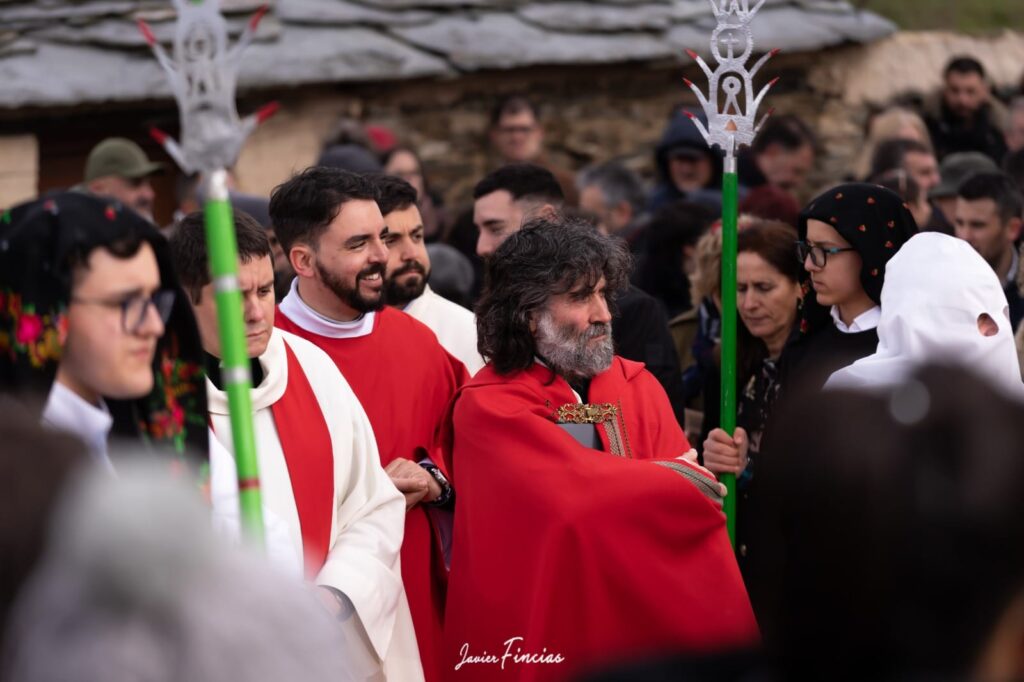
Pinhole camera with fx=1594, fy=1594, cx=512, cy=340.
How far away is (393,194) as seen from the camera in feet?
18.4

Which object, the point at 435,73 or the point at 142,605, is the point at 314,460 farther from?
the point at 435,73

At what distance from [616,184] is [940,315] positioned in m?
4.51

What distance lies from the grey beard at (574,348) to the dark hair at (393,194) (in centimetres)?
104

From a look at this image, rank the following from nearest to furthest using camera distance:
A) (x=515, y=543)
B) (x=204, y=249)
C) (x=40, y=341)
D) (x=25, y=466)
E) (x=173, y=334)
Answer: (x=25, y=466)
(x=40, y=341)
(x=173, y=334)
(x=204, y=249)
(x=515, y=543)

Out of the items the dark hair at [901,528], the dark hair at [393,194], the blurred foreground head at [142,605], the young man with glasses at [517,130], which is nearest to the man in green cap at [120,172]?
the young man with glasses at [517,130]

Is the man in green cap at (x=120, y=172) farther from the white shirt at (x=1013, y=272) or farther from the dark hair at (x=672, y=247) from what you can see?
the white shirt at (x=1013, y=272)

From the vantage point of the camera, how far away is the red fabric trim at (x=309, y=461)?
424 cm

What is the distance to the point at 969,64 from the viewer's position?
35.7 ft

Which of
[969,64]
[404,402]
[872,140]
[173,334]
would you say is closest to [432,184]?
[872,140]

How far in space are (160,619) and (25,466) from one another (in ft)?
1.04

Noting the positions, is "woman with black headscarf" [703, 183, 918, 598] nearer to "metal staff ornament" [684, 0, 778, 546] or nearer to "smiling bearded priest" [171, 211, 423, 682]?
"metal staff ornament" [684, 0, 778, 546]

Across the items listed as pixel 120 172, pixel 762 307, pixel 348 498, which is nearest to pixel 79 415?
pixel 348 498

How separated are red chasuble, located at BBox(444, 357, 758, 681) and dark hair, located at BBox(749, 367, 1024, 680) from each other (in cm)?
250

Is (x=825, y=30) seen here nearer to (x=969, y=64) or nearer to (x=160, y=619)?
(x=969, y=64)
